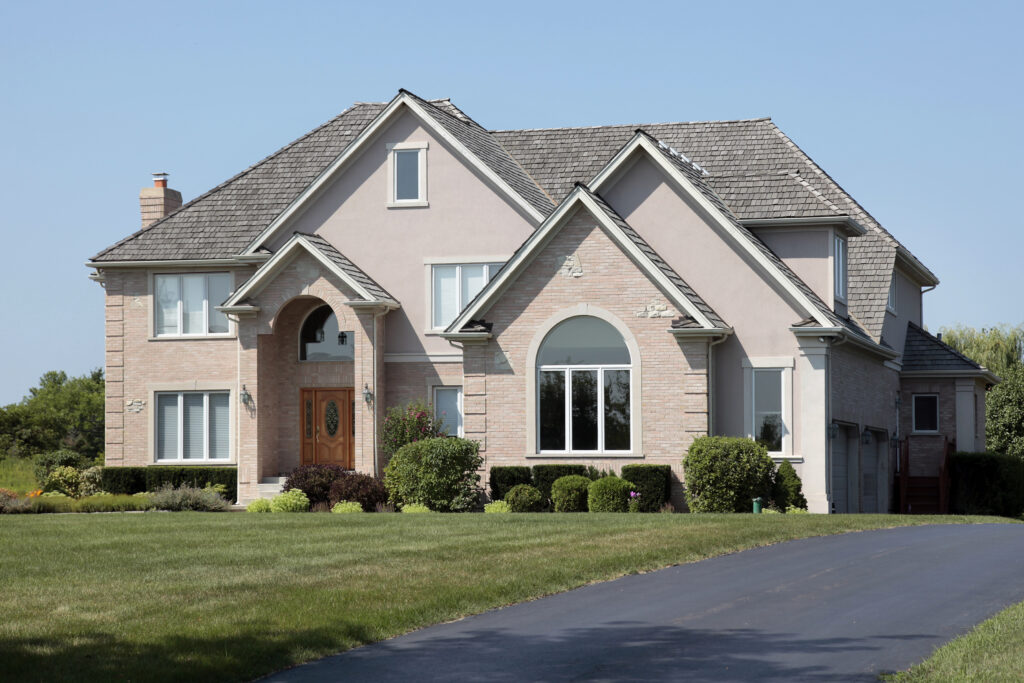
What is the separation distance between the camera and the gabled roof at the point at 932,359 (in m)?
37.0

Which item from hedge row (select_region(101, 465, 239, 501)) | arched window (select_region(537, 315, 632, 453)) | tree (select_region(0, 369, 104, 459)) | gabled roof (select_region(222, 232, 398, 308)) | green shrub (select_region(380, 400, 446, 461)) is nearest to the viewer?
arched window (select_region(537, 315, 632, 453))

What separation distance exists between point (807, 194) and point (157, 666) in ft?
75.0

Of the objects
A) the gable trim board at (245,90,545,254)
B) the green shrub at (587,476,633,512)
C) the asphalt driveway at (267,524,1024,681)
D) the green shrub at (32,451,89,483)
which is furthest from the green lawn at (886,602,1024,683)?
the green shrub at (32,451,89,483)

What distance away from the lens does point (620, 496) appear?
27531mm

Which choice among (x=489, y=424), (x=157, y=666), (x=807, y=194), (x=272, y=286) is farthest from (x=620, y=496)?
(x=157, y=666)

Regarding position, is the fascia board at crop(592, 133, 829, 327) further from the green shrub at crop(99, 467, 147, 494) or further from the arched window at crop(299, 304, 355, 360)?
the green shrub at crop(99, 467, 147, 494)

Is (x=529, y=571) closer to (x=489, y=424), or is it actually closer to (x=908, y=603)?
(x=908, y=603)

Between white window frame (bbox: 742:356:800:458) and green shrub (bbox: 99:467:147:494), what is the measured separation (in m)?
15.7

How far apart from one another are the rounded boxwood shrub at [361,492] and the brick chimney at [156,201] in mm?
11802

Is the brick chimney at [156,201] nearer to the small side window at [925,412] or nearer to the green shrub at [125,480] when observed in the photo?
the green shrub at [125,480]

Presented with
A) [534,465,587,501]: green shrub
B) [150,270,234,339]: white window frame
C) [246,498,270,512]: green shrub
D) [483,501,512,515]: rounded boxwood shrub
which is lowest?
[246,498,270,512]: green shrub

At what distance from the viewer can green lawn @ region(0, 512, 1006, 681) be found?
1166cm

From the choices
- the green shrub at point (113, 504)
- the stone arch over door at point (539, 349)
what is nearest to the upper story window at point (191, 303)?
the green shrub at point (113, 504)

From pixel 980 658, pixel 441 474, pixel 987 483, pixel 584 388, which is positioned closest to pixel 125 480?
pixel 441 474
